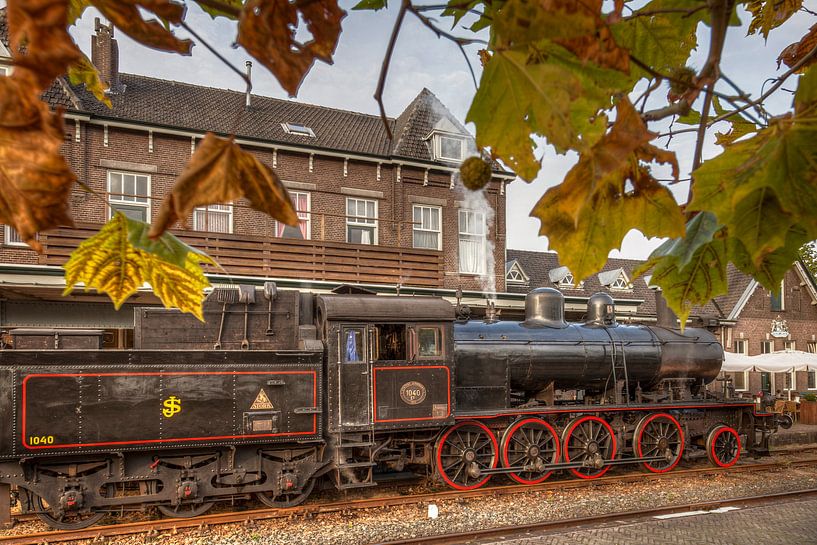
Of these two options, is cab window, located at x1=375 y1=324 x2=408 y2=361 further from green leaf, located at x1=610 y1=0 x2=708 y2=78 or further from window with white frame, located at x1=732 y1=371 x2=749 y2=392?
window with white frame, located at x1=732 y1=371 x2=749 y2=392

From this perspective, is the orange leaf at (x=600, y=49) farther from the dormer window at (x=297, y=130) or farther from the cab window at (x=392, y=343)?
the dormer window at (x=297, y=130)

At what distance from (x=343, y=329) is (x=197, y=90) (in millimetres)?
12462

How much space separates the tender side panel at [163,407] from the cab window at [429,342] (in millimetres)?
1616

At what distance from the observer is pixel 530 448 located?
9.00m

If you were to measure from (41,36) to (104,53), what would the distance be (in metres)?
16.1

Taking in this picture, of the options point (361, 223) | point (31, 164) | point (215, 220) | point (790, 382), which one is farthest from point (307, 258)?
point (790, 382)

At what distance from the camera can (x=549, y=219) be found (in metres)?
1.28

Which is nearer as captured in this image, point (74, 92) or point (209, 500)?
point (209, 500)

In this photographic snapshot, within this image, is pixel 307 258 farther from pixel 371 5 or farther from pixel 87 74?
pixel 371 5

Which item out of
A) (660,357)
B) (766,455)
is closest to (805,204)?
(660,357)

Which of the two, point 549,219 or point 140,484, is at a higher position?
point 549,219

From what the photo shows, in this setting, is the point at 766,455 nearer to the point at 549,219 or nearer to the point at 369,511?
the point at 369,511

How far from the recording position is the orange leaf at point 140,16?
1045 millimetres

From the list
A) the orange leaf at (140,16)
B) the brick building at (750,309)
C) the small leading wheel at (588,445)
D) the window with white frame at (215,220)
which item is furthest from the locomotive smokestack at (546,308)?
the orange leaf at (140,16)
